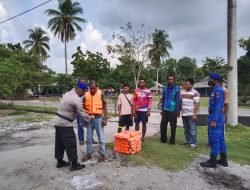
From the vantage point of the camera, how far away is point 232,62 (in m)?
12.5

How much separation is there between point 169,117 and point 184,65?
88780mm

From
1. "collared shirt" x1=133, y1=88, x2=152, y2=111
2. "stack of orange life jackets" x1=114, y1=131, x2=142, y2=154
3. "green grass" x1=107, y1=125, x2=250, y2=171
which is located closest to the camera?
"green grass" x1=107, y1=125, x2=250, y2=171

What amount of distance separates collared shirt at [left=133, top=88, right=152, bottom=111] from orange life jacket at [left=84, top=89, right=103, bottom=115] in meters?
1.96

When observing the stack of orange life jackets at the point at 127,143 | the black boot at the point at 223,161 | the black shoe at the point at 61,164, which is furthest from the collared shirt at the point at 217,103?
the black shoe at the point at 61,164

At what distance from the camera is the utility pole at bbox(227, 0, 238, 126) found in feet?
41.0

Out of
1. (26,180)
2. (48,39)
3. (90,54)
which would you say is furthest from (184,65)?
(26,180)

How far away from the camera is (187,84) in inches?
344

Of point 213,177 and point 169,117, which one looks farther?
point 169,117

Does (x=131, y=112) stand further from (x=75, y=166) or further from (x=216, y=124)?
(x=75, y=166)

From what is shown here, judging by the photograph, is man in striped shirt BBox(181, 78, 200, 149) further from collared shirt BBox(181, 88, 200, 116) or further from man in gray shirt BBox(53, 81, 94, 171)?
man in gray shirt BBox(53, 81, 94, 171)

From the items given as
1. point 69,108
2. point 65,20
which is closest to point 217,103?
point 69,108

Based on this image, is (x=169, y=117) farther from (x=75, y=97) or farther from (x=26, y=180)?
(x=26, y=180)

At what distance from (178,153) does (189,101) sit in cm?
158

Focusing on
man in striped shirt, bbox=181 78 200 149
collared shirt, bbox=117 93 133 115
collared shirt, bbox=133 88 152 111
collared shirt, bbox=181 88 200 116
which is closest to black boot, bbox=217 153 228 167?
man in striped shirt, bbox=181 78 200 149
